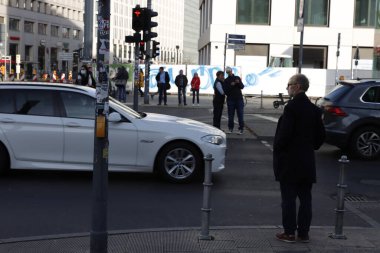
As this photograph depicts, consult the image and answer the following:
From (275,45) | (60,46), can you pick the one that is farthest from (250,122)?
(60,46)

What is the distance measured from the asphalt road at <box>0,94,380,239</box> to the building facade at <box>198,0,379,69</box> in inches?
1369

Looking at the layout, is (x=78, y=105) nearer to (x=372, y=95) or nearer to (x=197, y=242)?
(x=197, y=242)

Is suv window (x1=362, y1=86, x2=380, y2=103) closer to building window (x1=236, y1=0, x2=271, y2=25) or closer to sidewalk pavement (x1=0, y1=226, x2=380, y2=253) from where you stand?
sidewalk pavement (x1=0, y1=226, x2=380, y2=253)

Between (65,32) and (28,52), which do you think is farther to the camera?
(65,32)

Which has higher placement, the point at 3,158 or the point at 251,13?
the point at 251,13

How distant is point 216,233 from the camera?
5.83 meters

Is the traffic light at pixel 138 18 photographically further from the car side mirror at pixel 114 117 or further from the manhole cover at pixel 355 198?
the manhole cover at pixel 355 198

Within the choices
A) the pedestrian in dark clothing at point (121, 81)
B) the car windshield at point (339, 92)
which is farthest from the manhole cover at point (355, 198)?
the pedestrian in dark clothing at point (121, 81)

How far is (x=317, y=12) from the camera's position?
44.6m

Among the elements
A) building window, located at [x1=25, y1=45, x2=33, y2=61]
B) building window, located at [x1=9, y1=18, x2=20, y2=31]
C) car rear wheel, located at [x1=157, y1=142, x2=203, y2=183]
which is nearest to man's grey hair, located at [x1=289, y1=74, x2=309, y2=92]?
car rear wheel, located at [x1=157, y1=142, x2=203, y2=183]

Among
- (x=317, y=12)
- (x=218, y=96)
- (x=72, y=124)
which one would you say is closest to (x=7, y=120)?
(x=72, y=124)

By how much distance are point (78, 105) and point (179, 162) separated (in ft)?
6.04

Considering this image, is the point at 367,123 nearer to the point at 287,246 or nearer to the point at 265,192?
the point at 265,192

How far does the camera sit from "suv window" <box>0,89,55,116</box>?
8766 mm
